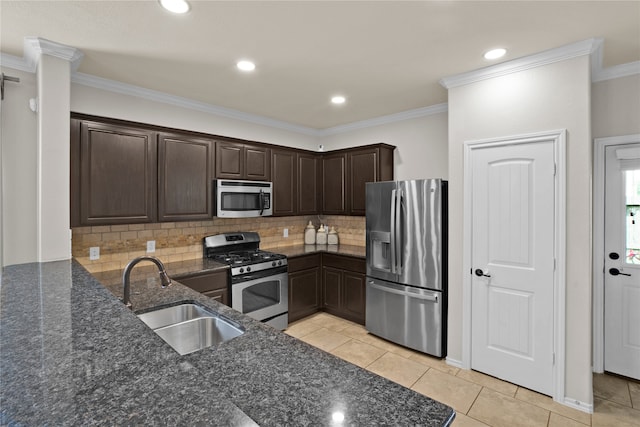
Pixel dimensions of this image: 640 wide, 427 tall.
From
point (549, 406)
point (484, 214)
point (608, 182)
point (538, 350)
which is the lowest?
point (549, 406)

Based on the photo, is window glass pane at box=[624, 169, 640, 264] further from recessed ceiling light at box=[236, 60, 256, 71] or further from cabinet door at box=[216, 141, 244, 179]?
cabinet door at box=[216, 141, 244, 179]

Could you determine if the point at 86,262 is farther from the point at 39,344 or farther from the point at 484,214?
the point at 484,214

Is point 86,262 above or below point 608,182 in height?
below

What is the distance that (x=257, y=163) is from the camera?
13.0 feet

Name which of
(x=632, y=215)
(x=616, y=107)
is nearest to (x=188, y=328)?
(x=632, y=215)

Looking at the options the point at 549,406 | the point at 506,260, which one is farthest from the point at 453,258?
the point at 549,406

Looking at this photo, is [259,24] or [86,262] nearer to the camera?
[259,24]

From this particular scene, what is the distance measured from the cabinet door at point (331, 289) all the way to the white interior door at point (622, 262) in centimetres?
274

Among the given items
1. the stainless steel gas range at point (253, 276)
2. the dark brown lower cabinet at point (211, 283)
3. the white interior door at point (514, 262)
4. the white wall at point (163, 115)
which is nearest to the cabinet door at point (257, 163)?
the white wall at point (163, 115)

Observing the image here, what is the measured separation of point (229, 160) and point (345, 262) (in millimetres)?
1958

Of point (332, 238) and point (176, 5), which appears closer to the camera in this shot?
point (176, 5)

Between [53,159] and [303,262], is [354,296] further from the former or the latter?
[53,159]

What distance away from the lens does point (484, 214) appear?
2.77m

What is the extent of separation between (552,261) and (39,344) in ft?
10.1
